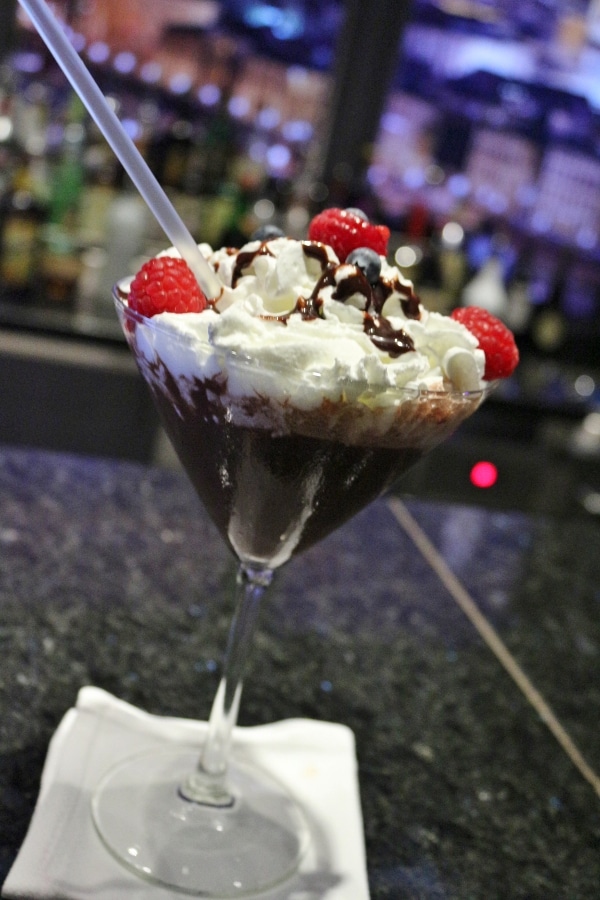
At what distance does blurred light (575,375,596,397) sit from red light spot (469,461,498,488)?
41 centimetres

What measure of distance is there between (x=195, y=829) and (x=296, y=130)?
2660mm

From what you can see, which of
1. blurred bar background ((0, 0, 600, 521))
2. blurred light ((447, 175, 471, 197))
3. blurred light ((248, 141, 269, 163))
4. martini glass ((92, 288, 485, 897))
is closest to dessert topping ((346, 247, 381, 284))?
martini glass ((92, 288, 485, 897))

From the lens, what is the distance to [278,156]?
309cm

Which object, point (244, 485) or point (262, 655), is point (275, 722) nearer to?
point (262, 655)

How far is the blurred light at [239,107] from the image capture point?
300 cm

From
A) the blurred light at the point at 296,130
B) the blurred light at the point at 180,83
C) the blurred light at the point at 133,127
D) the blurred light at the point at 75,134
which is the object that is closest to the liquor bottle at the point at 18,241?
the blurred light at the point at 75,134

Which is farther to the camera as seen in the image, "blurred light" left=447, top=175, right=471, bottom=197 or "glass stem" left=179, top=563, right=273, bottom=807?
"blurred light" left=447, top=175, right=471, bottom=197

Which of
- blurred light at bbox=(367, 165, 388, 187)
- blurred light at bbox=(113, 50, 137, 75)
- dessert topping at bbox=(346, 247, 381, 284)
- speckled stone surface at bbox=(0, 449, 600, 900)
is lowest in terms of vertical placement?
A: blurred light at bbox=(367, 165, 388, 187)

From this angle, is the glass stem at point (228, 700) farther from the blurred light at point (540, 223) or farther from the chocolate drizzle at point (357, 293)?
the blurred light at point (540, 223)

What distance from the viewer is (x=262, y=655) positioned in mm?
956

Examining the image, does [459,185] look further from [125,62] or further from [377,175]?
[125,62]

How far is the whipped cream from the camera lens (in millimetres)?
616

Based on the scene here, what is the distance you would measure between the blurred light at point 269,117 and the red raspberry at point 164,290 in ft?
8.25

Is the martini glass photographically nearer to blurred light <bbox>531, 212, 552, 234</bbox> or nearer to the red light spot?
the red light spot
